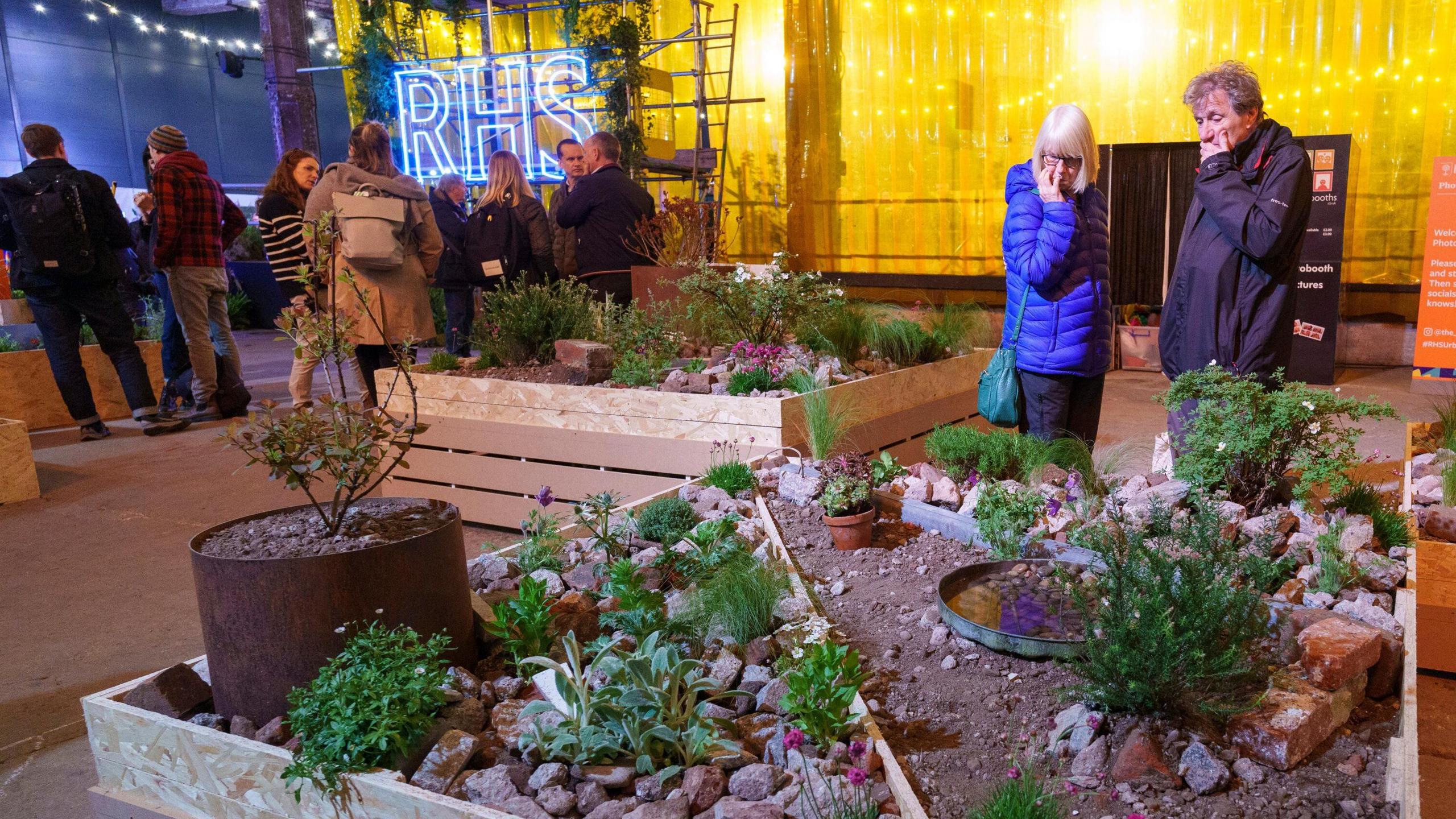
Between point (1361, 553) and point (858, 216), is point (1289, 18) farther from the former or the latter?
point (1361, 553)

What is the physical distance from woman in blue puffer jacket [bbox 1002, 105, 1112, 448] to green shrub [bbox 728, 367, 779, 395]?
3.73 ft

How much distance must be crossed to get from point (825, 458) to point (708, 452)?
62cm

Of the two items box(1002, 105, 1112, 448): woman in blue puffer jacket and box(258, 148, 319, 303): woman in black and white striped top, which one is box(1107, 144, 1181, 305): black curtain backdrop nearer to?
box(1002, 105, 1112, 448): woman in blue puffer jacket

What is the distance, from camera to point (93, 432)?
674cm

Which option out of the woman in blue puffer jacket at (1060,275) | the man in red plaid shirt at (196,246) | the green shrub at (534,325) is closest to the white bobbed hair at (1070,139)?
the woman in blue puffer jacket at (1060,275)

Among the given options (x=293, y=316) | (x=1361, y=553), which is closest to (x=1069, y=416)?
(x=1361, y=553)

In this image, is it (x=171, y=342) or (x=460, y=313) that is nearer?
(x=171, y=342)

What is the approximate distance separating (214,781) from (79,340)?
19.0 feet

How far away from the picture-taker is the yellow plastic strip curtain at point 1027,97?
783 cm

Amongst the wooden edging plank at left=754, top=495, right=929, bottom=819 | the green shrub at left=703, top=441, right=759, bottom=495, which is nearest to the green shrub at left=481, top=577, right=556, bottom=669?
the wooden edging plank at left=754, top=495, right=929, bottom=819

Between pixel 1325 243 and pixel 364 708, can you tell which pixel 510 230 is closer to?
pixel 364 708

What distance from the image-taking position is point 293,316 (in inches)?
96.3

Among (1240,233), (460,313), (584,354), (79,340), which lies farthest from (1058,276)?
(79,340)

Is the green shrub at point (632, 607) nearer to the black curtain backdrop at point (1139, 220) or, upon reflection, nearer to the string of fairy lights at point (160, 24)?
the black curtain backdrop at point (1139, 220)
